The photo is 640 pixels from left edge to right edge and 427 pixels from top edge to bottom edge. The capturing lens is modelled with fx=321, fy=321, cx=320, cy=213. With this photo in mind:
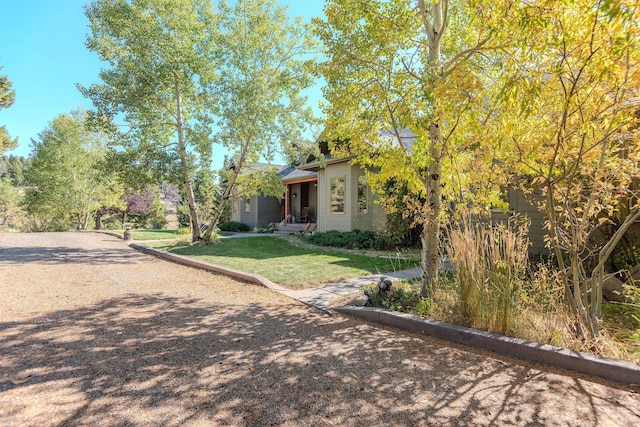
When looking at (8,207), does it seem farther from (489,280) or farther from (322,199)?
(489,280)

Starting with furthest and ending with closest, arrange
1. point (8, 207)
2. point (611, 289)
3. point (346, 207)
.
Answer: point (8, 207), point (346, 207), point (611, 289)

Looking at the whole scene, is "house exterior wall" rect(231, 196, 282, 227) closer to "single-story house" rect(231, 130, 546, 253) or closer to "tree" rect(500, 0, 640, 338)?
"single-story house" rect(231, 130, 546, 253)

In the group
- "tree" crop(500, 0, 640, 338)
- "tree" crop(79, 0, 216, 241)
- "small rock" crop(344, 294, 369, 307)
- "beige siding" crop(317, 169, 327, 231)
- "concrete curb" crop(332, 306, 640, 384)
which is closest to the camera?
"tree" crop(500, 0, 640, 338)

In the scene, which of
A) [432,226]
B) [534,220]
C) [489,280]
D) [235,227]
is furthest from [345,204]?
[489,280]

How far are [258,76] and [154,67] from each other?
3.30m

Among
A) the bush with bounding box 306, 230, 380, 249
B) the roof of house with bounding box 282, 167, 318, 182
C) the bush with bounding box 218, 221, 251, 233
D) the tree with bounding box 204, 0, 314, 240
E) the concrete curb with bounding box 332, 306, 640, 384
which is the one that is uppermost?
the tree with bounding box 204, 0, 314, 240

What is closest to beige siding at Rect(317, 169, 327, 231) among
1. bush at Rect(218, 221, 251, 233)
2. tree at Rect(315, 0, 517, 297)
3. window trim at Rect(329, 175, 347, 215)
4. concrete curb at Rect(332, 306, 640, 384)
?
window trim at Rect(329, 175, 347, 215)

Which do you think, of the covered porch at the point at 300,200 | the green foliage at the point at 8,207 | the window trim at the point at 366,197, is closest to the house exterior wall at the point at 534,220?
the window trim at the point at 366,197

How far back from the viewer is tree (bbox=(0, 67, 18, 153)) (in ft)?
54.7

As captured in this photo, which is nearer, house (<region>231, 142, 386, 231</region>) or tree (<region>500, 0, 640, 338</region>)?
tree (<region>500, 0, 640, 338</region>)

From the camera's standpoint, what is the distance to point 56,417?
2.07 metres

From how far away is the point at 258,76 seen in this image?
10.8 meters

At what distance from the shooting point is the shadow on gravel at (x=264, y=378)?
213cm

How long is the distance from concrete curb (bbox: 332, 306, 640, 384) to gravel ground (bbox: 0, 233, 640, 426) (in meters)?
0.10
